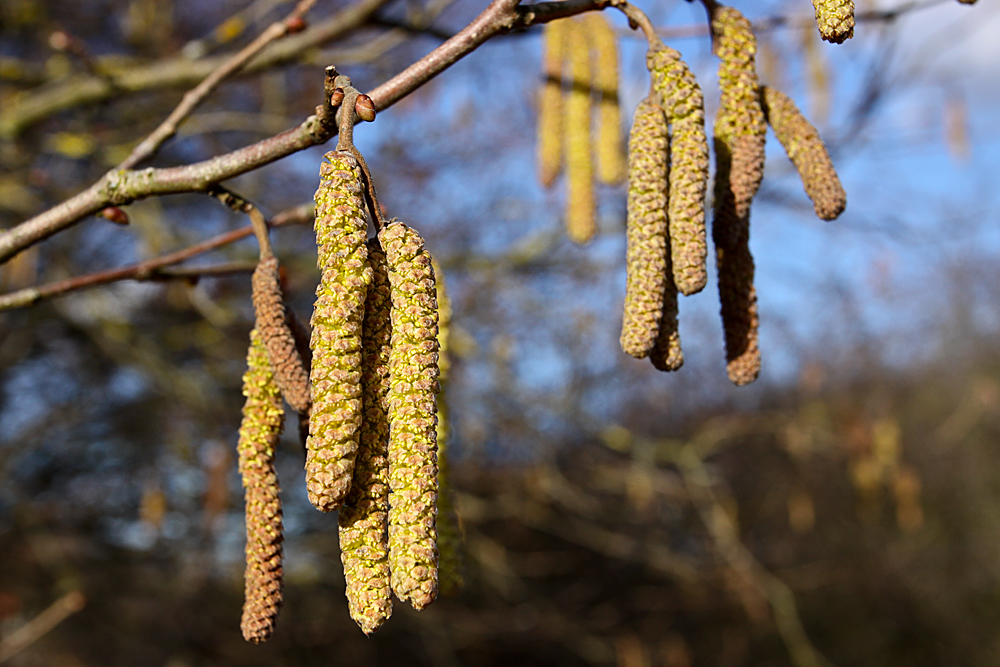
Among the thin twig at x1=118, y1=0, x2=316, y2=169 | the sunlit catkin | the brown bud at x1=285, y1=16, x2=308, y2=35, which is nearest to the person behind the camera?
the sunlit catkin

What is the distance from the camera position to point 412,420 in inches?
27.4

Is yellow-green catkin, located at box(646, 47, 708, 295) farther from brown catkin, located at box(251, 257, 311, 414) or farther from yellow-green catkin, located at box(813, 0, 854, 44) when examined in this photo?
brown catkin, located at box(251, 257, 311, 414)

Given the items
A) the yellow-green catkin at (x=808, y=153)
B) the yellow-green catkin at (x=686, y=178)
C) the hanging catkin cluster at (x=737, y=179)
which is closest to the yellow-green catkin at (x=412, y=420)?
the yellow-green catkin at (x=686, y=178)

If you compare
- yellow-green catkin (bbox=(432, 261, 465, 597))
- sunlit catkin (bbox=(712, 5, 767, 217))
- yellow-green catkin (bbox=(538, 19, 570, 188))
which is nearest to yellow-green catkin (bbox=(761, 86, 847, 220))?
sunlit catkin (bbox=(712, 5, 767, 217))

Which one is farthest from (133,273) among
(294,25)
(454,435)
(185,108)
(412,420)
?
(454,435)

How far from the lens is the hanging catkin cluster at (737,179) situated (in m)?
0.93

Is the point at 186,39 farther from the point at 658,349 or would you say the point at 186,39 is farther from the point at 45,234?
the point at 658,349

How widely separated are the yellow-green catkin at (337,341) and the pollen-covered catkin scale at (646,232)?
1.02 ft

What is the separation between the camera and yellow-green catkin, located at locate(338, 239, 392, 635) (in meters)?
0.70

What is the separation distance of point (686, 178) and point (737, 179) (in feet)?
0.32

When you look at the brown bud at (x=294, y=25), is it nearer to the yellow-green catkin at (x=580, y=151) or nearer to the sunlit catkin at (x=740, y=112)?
the yellow-green catkin at (x=580, y=151)

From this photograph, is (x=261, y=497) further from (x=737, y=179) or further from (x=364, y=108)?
(x=737, y=179)

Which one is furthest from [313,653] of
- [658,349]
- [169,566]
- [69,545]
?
[658,349]

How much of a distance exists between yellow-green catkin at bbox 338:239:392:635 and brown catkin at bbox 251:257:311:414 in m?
0.14
